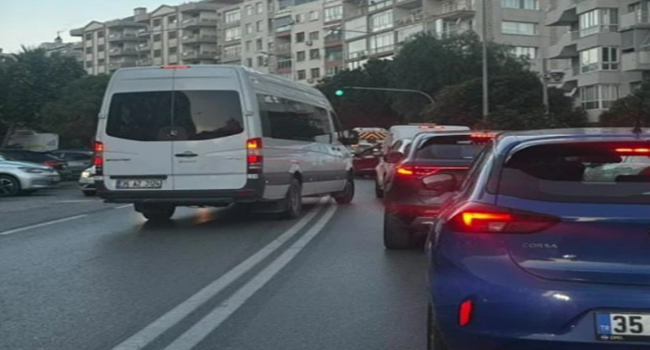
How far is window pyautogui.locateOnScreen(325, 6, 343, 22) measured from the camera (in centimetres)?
10431

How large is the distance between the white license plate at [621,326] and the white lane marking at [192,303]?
3130 millimetres

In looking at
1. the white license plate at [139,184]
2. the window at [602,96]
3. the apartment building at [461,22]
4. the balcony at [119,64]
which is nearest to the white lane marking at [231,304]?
the white license plate at [139,184]

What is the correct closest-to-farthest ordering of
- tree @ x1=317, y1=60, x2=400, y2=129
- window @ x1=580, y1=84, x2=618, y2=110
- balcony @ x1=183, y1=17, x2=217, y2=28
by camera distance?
window @ x1=580, y1=84, x2=618, y2=110, tree @ x1=317, y1=60, x2=400, y2=129, balcony @ x1=183, y1=17, x2=217, y2=28

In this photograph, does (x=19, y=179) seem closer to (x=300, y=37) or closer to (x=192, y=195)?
(x=192, y=195)

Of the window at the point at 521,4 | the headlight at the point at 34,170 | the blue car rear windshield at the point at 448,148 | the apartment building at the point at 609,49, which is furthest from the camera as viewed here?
the window at the point at 521,4

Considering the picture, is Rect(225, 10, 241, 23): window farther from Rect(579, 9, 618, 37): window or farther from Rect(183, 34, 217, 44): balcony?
Rect(579, 9, 618, 37): window

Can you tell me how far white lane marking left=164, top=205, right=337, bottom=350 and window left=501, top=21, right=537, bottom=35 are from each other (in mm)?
68854

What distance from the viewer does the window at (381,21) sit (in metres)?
91.8

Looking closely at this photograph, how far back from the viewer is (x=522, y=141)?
494 centimetres

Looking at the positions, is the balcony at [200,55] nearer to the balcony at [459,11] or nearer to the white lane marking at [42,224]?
the balcony at [459,11]

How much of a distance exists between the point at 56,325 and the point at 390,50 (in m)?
86.6

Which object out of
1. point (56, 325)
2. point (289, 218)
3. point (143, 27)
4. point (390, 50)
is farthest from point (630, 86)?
point (143, 27)

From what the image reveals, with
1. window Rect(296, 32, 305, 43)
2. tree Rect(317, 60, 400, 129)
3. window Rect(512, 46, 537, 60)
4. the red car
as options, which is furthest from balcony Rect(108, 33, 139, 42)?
the red car

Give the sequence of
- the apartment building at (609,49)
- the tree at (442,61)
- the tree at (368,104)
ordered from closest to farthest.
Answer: the apartment building at (609,49) → the tree at (442,61) → the tree at (368,104)
